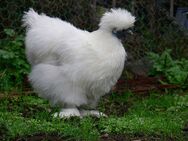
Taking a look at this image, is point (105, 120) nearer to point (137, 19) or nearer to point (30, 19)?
point (30, 19)

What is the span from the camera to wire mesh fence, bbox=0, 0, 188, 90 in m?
9.56

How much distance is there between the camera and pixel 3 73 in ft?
29.2

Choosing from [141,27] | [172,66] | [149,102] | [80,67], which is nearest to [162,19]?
[141,27]

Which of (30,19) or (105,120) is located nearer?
(105,120)

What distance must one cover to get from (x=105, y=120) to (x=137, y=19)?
3.93 m

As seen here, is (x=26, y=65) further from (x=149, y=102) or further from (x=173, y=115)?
(x=173, y=115)

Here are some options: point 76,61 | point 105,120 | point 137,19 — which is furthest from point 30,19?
point 137,19

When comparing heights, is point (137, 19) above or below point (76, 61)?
above

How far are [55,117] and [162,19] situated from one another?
13.6ft

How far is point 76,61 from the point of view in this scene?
21.4 feet

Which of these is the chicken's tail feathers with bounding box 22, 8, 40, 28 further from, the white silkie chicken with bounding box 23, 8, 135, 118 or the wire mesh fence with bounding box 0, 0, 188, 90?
the wire mesh fence with bounding box 0, 0, 188, 90

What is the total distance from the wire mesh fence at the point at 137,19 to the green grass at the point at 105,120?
167 centimetres

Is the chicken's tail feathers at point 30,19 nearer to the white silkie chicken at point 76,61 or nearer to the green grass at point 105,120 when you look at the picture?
the white silkie chicken at point 76,61

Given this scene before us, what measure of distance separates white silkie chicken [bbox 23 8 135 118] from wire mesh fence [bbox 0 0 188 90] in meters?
2.72
